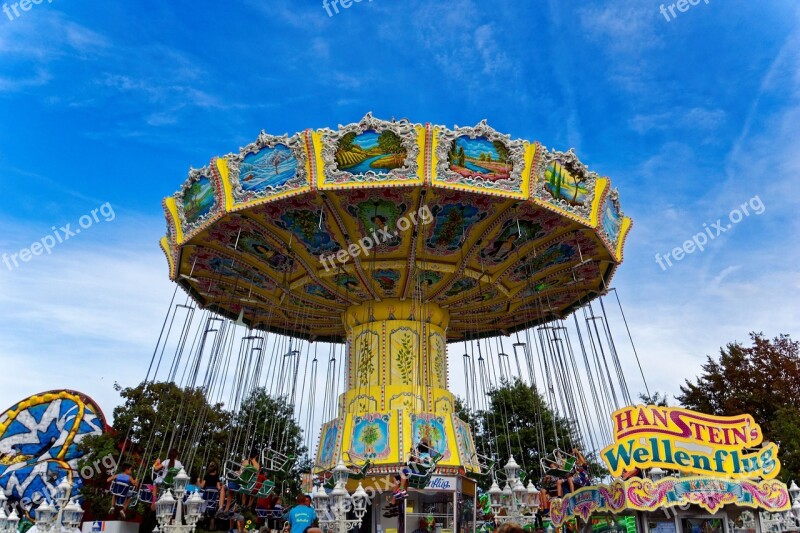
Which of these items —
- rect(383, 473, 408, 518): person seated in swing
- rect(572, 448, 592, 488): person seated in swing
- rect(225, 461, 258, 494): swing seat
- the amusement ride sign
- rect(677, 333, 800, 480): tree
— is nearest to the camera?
the amusement ride sign

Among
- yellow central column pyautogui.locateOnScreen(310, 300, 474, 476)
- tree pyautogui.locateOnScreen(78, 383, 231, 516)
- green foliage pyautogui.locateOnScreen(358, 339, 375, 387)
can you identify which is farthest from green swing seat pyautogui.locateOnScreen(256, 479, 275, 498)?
tree pyautogui.locateOnScreen(78, 383, 231, 516)

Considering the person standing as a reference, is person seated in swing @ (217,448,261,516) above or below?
above

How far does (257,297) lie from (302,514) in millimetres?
10390

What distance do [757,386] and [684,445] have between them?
1621cm

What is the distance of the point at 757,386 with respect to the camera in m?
24.3

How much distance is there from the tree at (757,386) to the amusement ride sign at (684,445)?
12.3 m

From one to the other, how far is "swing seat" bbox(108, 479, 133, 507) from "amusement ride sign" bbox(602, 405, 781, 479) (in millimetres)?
8728

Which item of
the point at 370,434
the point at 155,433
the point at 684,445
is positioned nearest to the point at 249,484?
the point at 370,434

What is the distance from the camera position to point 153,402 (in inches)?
832

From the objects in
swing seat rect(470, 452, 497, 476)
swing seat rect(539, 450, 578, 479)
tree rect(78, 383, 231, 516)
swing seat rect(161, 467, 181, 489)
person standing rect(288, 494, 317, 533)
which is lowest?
person standing rect(288, 494, 317, 533)

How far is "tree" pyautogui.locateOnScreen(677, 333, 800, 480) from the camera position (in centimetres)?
2314

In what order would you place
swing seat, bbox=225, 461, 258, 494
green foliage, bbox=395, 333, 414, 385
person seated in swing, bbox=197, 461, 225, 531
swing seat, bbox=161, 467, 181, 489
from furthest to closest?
green foliage, bbox=395, 333, 414, 385
person seated in swing, bbox=197, 461, 225, 531
swing seat, bbox=161, 467, 181, 489
swing seat, bbox=225, 461, 258, 494

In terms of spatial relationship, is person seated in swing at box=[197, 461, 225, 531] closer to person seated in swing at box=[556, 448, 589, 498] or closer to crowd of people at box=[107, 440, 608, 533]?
crowd of people at box=[107, 440, 608, 533]

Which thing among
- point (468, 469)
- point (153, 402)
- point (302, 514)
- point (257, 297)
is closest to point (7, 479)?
point (153, 402)
